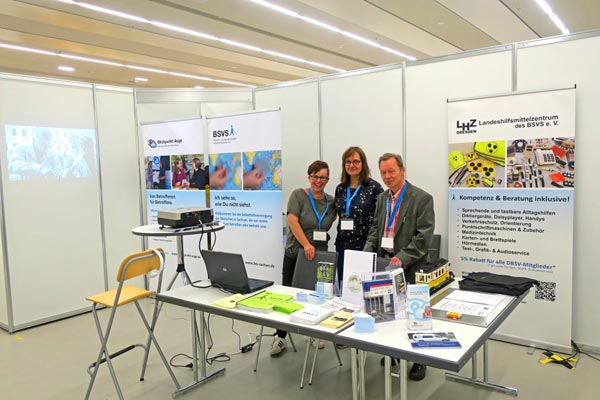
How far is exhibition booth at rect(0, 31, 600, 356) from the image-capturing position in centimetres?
327

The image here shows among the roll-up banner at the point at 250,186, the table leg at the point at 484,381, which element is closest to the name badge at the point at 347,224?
the roll-up banner at the point at 250,186

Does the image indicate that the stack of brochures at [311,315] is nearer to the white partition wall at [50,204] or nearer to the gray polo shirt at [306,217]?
the gray polo shirt at [306,217]

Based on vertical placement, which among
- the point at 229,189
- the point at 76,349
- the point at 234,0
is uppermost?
the point at 234,0

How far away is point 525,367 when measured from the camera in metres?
3.11

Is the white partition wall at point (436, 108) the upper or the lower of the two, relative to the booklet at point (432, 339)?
upper

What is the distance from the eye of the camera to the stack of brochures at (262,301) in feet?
7.55

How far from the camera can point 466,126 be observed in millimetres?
3596

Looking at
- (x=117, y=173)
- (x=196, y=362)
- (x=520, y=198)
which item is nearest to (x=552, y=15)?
(x=520, y=198)

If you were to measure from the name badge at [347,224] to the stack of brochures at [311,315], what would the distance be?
1.07 metres

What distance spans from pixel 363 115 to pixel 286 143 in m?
0.96

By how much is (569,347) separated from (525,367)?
18.5 inches

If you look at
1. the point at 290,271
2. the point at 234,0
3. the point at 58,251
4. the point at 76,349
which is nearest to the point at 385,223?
the point at 290,271

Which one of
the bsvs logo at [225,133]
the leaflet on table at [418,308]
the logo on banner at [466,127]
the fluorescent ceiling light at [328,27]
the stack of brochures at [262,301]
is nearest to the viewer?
the leaflet on table at [418,308]

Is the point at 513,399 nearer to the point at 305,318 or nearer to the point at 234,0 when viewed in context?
the point at 305,318
